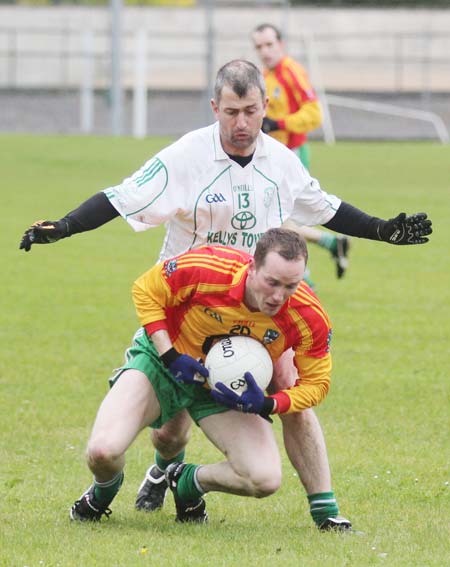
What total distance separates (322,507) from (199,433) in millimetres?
2355

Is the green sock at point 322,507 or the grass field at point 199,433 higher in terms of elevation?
the green sock at point 322,507

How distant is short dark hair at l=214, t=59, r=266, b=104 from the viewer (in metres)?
6.36

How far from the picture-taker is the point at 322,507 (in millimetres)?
6277

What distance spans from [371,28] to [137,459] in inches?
1612

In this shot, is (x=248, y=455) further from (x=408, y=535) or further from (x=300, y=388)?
(x=408, y=535)

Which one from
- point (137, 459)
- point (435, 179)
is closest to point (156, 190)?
point (137, 459)

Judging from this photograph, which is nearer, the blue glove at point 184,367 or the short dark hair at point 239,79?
the blue glove at point 184,367

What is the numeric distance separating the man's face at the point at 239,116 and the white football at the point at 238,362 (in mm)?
1003

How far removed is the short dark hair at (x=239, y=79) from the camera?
636cm

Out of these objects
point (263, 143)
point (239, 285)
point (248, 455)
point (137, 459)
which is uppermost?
point (263, 143)

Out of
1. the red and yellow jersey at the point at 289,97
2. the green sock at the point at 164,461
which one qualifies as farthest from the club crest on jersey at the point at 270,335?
the red and yellow jersey at the point at 289,97

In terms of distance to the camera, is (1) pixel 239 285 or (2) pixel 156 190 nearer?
(1) pixel 239 285

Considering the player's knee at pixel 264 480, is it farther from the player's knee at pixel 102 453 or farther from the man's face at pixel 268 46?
the man's face at pixel 268 46

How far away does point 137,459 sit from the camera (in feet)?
25.8
